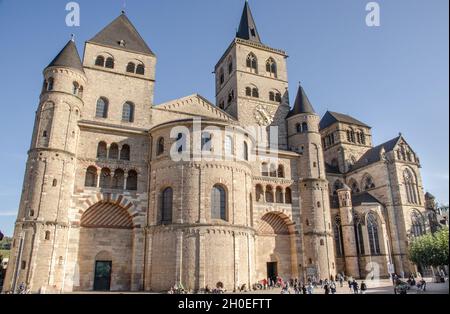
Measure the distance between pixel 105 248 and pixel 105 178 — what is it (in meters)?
5.83

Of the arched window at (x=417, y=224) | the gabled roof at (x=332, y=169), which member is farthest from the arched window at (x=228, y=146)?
the arched window at (x=417, y=224)

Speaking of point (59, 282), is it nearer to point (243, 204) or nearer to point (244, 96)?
point (243, 204)

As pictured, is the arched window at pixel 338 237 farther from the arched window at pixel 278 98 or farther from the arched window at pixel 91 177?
the arched window at pixel 91 177

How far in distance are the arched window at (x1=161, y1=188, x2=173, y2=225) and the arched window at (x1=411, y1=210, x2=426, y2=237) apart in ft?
103

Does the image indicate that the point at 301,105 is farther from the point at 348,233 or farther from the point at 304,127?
the point at 348,233

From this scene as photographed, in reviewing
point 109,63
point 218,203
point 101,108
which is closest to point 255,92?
point 109,63

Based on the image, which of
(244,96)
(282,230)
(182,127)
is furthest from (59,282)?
(244,96)

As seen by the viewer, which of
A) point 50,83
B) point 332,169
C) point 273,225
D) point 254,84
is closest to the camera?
point 50,83

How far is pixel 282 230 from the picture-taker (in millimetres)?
34969

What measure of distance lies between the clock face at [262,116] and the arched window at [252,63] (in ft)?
19.7

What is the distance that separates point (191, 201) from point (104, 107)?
13964mm

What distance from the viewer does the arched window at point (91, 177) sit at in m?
28.5

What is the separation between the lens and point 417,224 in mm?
42938

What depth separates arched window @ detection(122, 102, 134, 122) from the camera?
3364 centimetres
